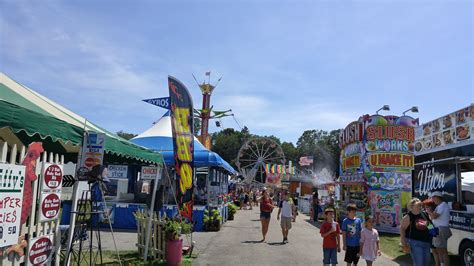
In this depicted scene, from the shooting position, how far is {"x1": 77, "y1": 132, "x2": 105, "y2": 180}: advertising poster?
593cm

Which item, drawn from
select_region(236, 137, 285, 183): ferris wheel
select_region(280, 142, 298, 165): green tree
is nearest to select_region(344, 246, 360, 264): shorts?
select_region(236, 137, 285, 183): ferris wheel

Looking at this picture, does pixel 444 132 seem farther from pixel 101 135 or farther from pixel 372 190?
pixel 101 135

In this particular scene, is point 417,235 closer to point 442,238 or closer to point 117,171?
point 442,238

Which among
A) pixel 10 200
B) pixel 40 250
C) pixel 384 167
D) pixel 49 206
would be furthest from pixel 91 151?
pixel 384 167

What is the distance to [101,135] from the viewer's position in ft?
19.9

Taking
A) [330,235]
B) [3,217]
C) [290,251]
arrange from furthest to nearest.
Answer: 1. [290,251]
2. [330,235]
3. [3,217]

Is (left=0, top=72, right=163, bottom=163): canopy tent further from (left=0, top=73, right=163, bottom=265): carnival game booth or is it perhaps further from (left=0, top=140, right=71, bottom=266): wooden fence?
(left=0, top=140, right=71, bottom=266): wooden fence

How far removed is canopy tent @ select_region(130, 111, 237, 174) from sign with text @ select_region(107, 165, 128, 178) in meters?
1.31

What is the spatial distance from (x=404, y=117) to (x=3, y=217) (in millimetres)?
15856

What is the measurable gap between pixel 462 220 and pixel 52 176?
8356mm

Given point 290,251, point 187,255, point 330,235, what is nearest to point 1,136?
point 187,255

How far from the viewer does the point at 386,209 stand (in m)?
15.6

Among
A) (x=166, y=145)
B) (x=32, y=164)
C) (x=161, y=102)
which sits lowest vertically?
(x=32, y=164)

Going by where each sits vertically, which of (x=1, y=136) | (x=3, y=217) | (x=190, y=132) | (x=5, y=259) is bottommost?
(x=5, y=259)
